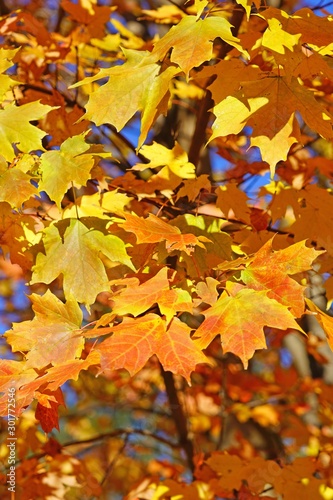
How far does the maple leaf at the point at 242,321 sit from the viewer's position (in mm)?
1166

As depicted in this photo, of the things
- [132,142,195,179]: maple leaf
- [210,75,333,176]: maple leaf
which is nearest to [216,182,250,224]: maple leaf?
[132,142,195,179]: maple leaf

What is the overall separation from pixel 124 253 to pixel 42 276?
213 mm

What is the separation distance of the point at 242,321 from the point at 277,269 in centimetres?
17

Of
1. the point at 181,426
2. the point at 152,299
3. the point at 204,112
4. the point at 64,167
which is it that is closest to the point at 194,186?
the point at 204,112

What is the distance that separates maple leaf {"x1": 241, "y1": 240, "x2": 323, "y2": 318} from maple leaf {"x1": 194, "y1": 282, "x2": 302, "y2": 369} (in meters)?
0.07

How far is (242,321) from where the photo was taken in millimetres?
1201

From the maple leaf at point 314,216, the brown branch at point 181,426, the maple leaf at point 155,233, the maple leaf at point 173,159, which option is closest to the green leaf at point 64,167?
the maple leaf at point 155,233

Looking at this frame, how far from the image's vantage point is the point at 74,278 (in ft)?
4.77

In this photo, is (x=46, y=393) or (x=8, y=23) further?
(x=8, y=23)

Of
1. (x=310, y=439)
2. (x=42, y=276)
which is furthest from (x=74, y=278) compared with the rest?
(x=310, y=439)

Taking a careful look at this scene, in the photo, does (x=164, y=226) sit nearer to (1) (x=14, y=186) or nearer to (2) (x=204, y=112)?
(1) (x=14, y=186)

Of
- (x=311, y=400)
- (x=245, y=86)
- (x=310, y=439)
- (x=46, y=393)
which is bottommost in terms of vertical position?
(x=311, y=400)

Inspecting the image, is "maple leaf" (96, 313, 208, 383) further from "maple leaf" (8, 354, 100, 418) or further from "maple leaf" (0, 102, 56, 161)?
"maple leaf" (0, 102, 56, 161)

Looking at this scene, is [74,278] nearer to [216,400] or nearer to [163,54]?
[163,54]
